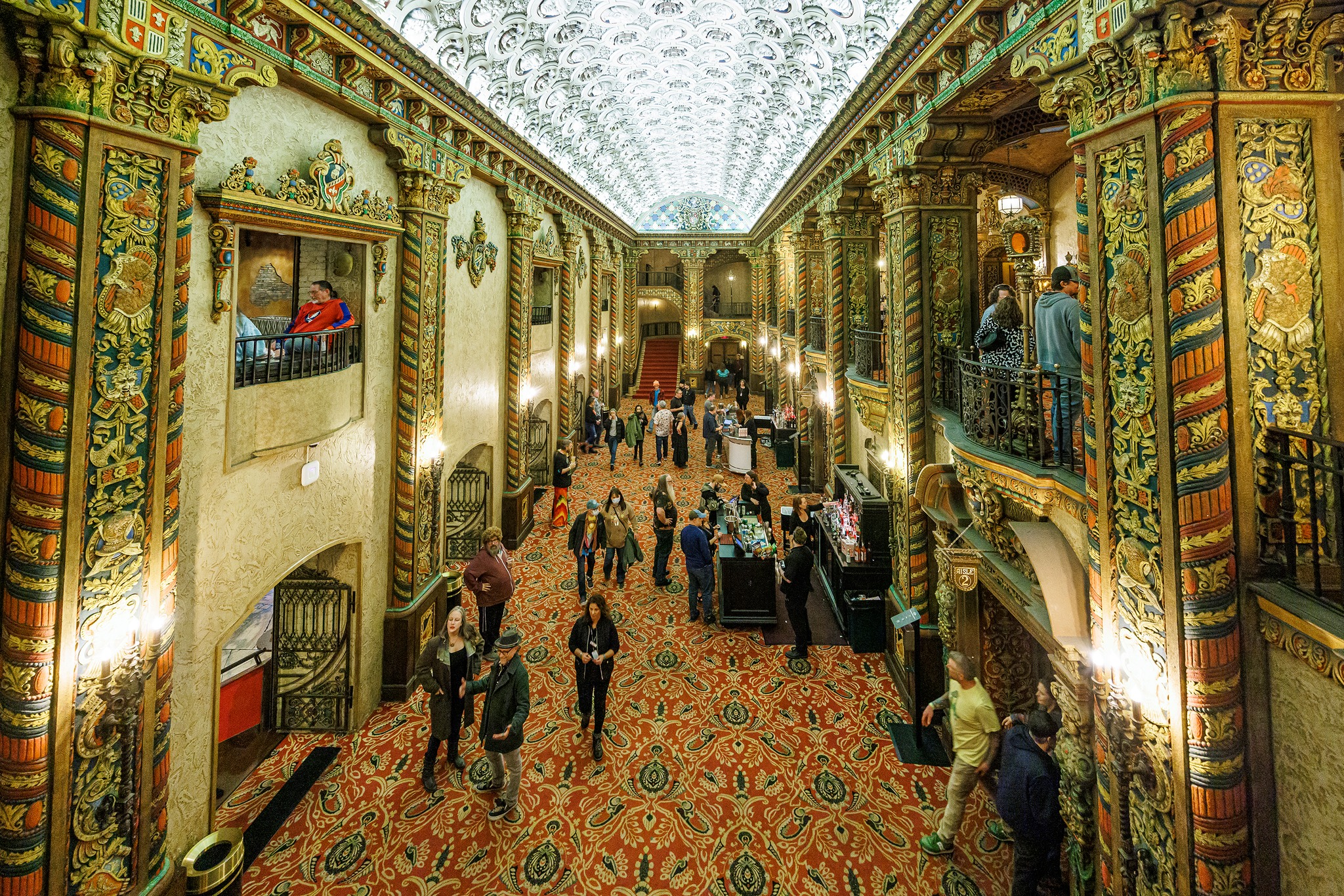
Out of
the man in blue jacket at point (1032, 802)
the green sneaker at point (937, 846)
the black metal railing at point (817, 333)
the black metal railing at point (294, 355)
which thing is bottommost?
the green sneaker at point (937, 846)

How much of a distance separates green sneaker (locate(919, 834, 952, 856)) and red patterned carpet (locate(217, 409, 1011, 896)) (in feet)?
0.21

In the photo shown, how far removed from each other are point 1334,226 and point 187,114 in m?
5.93

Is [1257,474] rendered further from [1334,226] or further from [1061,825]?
[1061,825]

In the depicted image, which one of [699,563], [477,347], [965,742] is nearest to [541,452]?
[477,347]

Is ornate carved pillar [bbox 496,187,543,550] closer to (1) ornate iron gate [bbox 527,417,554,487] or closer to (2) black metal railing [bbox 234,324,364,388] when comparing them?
(1) ornate iron gate [bbox 527,417,554,487]

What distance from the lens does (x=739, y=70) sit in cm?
925

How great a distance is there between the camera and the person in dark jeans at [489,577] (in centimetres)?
648

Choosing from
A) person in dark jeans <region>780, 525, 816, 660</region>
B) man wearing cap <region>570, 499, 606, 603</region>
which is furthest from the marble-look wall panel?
person in dark jeans <region>780, 525, 816, 660</region>

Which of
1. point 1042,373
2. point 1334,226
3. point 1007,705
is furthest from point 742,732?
point 1334,226

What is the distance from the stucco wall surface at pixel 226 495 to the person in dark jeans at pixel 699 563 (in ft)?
13.1

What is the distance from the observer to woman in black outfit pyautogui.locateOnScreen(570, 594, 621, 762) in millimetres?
5449

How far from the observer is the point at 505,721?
15.5 feet

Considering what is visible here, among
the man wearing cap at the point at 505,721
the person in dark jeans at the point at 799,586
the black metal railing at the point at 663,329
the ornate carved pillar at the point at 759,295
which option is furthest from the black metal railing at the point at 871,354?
the black metal railing at the point at 663,329

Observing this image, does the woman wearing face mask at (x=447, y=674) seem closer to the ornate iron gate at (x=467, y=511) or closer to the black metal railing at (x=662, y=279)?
the ornate iron gate at (x=467, y=511)
